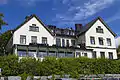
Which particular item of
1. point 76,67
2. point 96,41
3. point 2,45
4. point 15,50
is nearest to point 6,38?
point 2,45

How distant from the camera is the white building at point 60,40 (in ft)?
135

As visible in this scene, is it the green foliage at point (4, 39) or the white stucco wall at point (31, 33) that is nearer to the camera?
the white stucco wall at point (31, 33)

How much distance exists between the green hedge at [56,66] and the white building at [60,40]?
11.1m

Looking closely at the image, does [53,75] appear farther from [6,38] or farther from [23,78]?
[6,38]

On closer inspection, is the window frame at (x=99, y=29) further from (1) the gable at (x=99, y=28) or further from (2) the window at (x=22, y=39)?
(2) the window at (x=22, y=39)

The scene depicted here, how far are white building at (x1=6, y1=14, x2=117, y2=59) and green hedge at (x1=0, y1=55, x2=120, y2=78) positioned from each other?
1105 cm

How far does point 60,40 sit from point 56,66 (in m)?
20.4

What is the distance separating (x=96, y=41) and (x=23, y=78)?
28.1 metres

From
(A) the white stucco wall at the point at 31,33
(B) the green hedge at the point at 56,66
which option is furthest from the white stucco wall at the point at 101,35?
(B) the green hedge at the point at 56,66

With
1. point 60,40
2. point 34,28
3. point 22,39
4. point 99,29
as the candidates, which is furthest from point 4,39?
point 99,29

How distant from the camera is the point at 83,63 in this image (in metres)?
31.7

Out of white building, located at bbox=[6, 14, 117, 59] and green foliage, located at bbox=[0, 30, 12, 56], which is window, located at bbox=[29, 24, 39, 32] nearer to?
white building, located at bbox=[6, 14, 117, 59]

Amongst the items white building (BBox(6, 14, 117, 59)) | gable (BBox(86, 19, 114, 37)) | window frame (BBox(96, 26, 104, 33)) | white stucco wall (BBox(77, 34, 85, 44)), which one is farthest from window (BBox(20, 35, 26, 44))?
window frame (BBox(96, 26, 104, 33))

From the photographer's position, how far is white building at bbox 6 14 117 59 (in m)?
41.1
